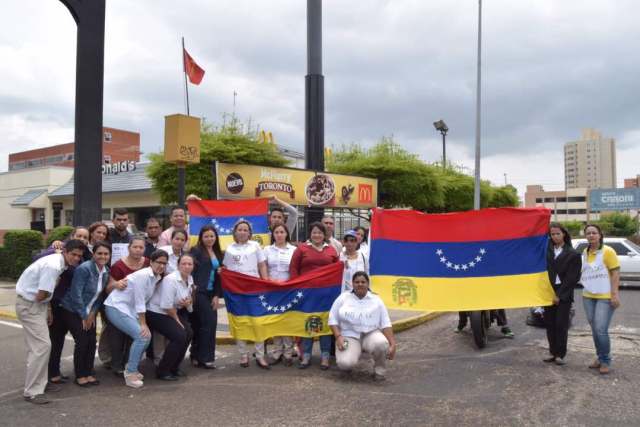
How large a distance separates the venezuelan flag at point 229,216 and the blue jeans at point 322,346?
11.8ft

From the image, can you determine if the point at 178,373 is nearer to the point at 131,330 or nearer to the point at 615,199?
the point at 131,330

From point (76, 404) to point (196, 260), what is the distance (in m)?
2.09

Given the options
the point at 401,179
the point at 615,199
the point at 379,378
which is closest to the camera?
the point at 379,378

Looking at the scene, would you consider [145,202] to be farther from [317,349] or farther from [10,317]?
[317,349]

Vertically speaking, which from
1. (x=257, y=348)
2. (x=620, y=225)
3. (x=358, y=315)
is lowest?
(x=257, y=348)

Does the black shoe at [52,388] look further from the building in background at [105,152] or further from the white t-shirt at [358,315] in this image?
the building in background at [105,152]

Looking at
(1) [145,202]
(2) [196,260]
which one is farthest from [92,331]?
(1) [145,202]

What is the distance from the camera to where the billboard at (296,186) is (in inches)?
621

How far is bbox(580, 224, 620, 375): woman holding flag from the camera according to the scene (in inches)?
255

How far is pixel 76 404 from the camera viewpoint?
545 cm

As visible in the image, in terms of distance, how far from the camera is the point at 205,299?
687 centimetres

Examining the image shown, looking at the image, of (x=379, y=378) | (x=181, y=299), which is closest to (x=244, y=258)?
(x=181, y=299)

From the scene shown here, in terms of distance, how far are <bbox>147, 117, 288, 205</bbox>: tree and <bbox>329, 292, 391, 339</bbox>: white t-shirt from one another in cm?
1431

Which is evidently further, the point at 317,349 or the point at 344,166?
the point at 344,166
